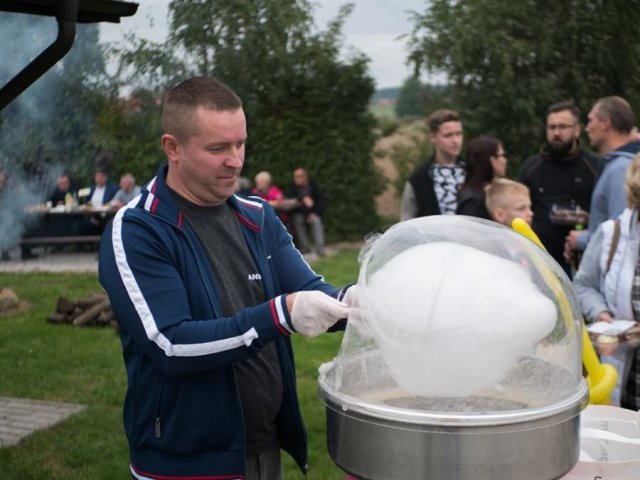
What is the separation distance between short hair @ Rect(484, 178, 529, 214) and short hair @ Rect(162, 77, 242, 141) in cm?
207

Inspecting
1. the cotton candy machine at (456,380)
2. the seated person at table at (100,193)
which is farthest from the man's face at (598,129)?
the seated person at table at (100,193)

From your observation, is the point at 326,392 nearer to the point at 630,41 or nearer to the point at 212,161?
the point at 212,161

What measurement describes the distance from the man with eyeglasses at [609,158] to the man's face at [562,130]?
0.22m

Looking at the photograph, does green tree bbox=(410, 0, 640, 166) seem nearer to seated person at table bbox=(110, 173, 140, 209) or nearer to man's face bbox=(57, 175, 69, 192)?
seated person at table bbox=(110, 173, 140, 209)

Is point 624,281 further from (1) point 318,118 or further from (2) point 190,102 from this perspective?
(1) point 318,118

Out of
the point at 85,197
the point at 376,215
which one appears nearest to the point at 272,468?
the point at 85,197

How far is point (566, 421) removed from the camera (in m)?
1.58

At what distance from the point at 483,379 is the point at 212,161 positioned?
90 centimetres

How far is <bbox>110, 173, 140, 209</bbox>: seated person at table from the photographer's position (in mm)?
10492

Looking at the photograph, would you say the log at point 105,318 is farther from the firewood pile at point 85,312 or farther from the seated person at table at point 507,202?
the seated person at table at point 507,202

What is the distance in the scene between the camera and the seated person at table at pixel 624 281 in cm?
308

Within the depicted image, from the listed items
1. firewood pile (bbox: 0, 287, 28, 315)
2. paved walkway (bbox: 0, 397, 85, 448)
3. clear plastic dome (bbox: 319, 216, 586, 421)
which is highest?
clear plastic dome (bbox: 319, 216, 586, 421)

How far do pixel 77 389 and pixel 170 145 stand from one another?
3.85m

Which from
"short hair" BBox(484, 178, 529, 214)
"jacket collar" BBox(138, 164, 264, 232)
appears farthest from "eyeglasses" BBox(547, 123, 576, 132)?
"jacket collar" BBox(138, 164, 264, 232)
